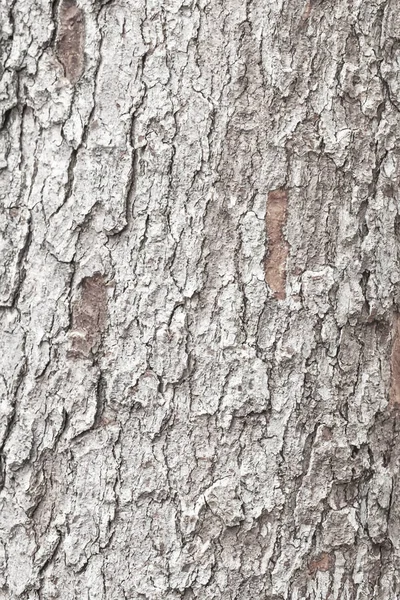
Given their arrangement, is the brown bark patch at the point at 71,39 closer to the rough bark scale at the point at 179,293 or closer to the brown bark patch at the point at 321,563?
the rough bark scale at the point at 179,293

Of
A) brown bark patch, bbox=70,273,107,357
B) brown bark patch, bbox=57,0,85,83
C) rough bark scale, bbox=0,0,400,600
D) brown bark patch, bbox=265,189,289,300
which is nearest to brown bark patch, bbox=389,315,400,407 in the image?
rough bark scale, bbox=0,0,400,600

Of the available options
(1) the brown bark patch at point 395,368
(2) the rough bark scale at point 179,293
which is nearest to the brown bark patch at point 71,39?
(2) the rough bark scale at point 179,293

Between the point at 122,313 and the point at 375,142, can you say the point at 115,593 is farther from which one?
the point at 375,142

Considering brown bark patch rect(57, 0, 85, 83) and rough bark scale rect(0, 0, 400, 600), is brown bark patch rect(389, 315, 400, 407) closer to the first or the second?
rough bark scale rect(0, 0, 400, 600)

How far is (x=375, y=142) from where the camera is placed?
1321 millimetres

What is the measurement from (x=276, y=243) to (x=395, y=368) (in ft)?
1.03

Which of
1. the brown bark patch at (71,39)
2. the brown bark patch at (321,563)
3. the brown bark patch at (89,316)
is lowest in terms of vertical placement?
the brown bark patch at (321,563)

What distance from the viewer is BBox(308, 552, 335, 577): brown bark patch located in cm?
130

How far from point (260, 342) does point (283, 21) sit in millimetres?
521

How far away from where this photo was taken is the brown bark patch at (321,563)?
51.0 inches

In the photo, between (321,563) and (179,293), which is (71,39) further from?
(321,563)

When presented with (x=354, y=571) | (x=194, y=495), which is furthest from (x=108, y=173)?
(x=354, y=571)

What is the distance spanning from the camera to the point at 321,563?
51.3 inches

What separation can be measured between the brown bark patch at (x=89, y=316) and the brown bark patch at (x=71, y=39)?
1.10ft
